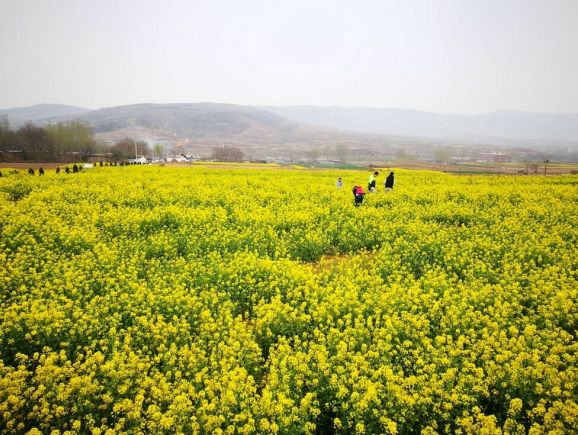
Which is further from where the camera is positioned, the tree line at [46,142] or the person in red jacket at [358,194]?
the tree line at [46,142]

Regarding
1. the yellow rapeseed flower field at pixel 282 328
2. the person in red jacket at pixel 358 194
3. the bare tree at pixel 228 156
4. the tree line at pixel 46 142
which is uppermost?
the tree line at pixel 46 142

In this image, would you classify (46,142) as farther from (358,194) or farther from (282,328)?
(282,328)

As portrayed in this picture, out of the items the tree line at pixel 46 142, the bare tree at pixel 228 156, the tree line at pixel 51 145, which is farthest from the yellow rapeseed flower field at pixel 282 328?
the bare tree at pixel 228 156

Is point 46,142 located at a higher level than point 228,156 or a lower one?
higher

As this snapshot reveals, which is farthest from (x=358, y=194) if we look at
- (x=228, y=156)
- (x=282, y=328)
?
(x=228, y=156)

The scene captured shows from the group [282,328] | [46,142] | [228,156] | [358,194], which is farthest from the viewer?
[228,156]

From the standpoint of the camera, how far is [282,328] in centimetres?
781

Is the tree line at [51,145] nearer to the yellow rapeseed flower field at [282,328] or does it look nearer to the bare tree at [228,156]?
the bare tree at [228,156]

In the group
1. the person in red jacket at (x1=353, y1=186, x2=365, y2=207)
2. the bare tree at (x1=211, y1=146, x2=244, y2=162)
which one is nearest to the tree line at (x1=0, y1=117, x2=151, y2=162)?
the bare tree at (x1=211, y1=146, x2=244, y2=162)

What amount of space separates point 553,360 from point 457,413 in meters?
1.91

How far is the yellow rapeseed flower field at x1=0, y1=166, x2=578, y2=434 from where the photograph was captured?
5.24 metres

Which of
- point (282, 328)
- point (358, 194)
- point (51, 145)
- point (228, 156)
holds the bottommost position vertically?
point (282, 328)

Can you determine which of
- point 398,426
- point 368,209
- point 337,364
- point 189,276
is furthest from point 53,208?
point 398,426

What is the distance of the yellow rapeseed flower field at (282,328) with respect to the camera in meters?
5.24
